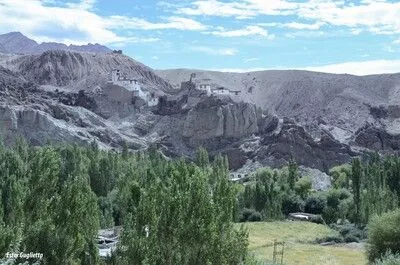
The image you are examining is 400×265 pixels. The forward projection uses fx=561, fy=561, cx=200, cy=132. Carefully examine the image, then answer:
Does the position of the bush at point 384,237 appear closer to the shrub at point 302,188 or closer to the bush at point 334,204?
the bush at point 334,204

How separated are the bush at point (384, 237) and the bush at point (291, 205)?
38.7m

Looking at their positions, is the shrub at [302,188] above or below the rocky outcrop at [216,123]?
below

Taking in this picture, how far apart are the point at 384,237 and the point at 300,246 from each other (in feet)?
40.8

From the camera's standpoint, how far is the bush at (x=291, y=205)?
84.6 m

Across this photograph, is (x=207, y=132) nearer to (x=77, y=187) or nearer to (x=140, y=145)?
(x=140, y=145)

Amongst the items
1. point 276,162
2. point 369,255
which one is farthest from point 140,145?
point 369,255

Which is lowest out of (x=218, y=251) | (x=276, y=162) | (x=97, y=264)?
(x=276, y=162)

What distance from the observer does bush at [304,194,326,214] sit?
276 ft

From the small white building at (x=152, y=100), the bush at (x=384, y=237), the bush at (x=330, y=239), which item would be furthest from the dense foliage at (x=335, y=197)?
the small white building at (x=152, y=100)

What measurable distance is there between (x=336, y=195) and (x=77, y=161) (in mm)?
37631

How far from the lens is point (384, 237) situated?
44.1 metres

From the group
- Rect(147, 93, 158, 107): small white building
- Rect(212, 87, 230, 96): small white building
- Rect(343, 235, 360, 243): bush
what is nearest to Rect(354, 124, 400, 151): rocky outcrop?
Rect(212, 87, 230, 96): small white building

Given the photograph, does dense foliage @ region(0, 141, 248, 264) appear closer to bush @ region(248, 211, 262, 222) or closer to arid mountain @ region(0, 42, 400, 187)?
bush @ region(248, 211, 262, 222)

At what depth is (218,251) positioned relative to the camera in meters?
21.1
